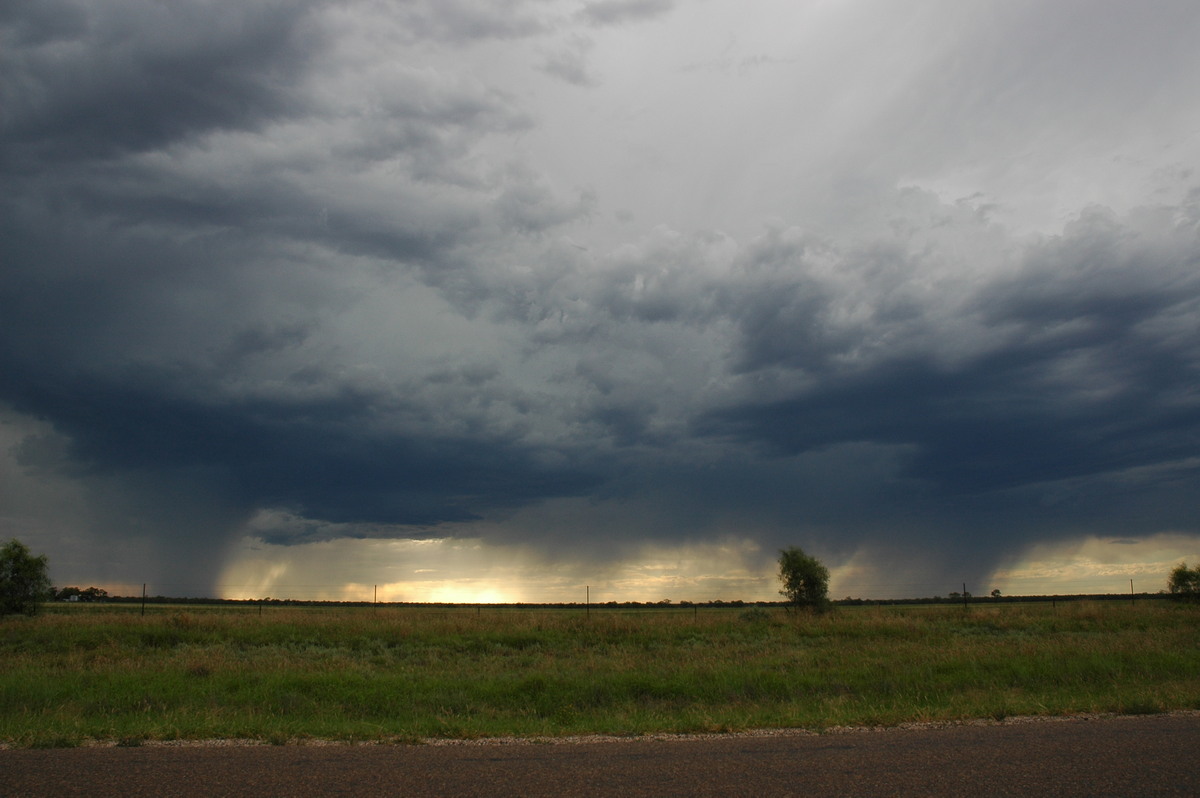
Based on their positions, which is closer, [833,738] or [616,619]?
[833,738]

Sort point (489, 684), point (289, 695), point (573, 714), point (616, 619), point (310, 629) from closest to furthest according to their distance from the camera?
point (573, 714) < point (289, 695) < point (489, 684) < point (310, 629) < point (616, 619)

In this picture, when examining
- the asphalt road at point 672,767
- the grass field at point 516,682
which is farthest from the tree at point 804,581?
the asphalt road at point 672,767

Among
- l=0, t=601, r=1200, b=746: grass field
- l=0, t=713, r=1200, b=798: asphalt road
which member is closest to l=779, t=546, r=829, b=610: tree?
l=0, t=601, r=1200, b=746: grass field

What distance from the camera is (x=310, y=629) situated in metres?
36.6

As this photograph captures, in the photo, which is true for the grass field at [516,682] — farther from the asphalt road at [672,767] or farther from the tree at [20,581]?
the tree at [20,581]

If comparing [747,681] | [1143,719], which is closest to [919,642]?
[747,681]

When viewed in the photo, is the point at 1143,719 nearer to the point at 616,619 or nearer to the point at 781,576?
the point at 616,619

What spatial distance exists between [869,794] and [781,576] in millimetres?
54048

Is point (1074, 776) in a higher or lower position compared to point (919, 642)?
higher

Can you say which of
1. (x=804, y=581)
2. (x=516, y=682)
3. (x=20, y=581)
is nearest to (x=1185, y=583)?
(x=804, y=581)

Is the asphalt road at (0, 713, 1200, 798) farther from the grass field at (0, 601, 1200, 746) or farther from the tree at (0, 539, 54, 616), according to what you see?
the tree at (0, 539, 54, 616)

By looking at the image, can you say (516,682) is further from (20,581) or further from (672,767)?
(20,581)

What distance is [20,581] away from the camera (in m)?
44.8

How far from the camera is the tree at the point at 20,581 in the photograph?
145 feet
